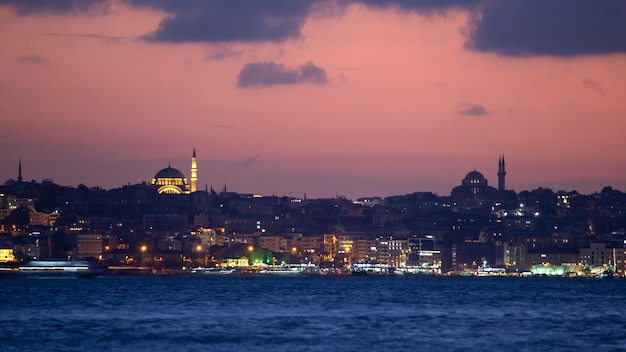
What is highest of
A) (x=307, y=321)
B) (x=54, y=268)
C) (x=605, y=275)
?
(x=54, y=268)

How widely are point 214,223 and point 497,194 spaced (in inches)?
1627

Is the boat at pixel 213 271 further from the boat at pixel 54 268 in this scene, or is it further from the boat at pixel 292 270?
the boat at pixel 54 268

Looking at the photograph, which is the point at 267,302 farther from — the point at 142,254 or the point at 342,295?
the point at 142,254

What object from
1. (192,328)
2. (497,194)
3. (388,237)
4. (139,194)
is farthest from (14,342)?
(497,194)

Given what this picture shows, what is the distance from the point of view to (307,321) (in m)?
51.7

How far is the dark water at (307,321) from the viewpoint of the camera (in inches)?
1699

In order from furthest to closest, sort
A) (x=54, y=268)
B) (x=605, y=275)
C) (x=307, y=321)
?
(x=605, y=275)
(x=54, y=268)
(x=307, y=321)

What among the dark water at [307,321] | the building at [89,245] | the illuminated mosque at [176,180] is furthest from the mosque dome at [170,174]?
the dark water at [307,321]

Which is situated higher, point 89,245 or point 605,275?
point 89,245

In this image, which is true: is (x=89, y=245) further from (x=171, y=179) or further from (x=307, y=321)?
(x=307, y=321)

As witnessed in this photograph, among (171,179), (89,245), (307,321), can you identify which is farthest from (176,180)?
(307,321)

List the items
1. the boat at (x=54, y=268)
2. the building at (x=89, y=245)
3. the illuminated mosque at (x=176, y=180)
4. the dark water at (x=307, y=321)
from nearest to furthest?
the dark water at (x=307, y=321) < the boat at (x=54, y=268) < the building at (x=89, y=245) < the illuminated mosque at (x=176, y=180)

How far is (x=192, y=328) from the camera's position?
159 feet

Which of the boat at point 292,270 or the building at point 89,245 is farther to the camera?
the building at point 89,245
